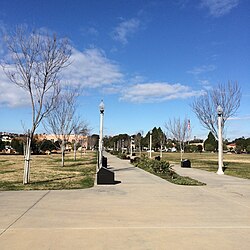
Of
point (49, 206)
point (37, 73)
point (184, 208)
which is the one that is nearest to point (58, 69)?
point (37, 73)

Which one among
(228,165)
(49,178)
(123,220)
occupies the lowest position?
(123,220)

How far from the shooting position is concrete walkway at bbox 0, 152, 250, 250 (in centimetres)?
512

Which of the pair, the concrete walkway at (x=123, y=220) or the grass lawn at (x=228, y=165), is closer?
the concrete walkway at (x=123, y=220)

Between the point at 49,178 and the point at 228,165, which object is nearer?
the point at 49,178

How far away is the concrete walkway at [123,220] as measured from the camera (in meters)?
5.12

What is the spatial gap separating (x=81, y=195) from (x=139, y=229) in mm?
4443

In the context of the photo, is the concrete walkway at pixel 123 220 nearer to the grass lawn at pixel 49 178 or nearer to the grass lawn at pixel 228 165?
the grass lawn at pixel 49 178

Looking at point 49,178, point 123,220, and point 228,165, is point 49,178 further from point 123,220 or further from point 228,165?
point 228,165

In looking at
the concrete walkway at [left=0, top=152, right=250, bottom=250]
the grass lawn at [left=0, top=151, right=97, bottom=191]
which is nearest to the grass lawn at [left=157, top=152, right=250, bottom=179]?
the grass lawn at [left=0, top=151, right=97, bottom=191]

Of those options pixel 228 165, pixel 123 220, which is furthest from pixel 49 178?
pixel 228 165

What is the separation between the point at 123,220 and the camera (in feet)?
21.8

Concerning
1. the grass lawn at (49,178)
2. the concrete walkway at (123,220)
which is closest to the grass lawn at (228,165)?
the grass lawn at (49,178)

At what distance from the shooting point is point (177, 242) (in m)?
5.18

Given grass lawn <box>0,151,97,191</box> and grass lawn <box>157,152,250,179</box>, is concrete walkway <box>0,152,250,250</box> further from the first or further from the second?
grass lawn <box>157,152,250,179</box>
